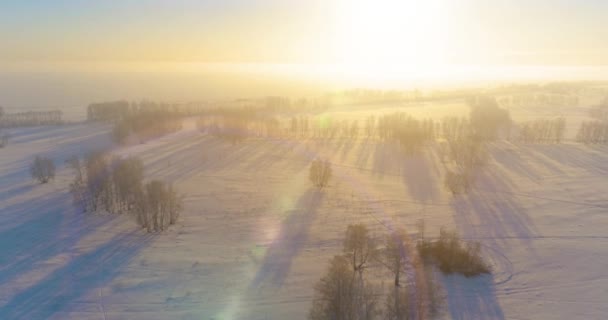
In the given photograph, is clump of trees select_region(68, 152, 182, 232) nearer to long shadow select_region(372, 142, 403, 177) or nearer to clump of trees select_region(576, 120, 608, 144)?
long shadow select_region(372, 142, 403, 177)

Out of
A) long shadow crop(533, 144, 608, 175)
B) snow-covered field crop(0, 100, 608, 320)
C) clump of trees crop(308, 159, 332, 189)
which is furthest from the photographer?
long shadow crop(533, 144, 608, 175)

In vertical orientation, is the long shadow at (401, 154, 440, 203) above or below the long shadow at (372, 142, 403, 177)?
below

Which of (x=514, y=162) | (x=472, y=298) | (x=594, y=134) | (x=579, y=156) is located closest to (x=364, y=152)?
(x=514, y=162)

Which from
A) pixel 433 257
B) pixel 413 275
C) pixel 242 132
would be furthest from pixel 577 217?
pixel 242 132

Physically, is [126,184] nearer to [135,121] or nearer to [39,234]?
[39,234]

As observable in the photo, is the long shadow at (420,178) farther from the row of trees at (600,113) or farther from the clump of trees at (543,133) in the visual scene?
the row of trees at (600,113)

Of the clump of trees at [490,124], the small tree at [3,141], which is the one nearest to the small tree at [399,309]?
the clump of trees at [490,124]

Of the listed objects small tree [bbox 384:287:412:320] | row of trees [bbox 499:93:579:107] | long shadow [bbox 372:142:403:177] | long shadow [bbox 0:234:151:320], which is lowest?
long shadow [bbox 0:234:151:320]

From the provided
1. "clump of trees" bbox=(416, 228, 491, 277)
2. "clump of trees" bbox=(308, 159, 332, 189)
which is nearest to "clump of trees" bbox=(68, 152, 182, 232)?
"clump of trees" bbox=(308, 159, 332, 189)
